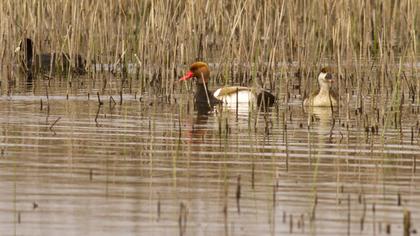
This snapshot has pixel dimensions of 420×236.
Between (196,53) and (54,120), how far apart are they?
13.8 ft

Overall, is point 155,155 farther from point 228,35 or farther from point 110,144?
point 228,35

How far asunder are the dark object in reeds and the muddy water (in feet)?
10.3

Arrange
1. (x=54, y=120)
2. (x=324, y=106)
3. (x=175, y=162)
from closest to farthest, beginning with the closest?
(x=175, y=162), (x=54, y=120), (x=324, y=106)

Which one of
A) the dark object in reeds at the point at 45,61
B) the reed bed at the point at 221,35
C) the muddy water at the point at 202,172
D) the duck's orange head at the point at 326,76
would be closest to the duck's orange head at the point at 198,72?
the reed bed at the point at 221,35

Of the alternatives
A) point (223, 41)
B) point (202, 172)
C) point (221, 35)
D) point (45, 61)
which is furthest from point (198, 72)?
point (202, 172)

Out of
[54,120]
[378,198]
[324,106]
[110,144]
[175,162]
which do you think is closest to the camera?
[378,198]

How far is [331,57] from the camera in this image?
15.2m

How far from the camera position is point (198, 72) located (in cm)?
1325

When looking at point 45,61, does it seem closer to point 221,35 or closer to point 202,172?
point 221,35

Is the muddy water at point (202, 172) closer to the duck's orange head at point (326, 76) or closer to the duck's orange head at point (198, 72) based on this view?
the duck's orange head at point (326, 76)

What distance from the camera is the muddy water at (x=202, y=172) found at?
5.94m

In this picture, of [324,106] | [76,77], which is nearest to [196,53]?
[76,77]

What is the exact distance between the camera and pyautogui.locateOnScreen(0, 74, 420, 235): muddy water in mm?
5938

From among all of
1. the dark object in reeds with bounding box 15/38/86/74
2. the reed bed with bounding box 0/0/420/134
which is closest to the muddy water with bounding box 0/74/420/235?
the reed bed with bounding box 0/0/420/134
